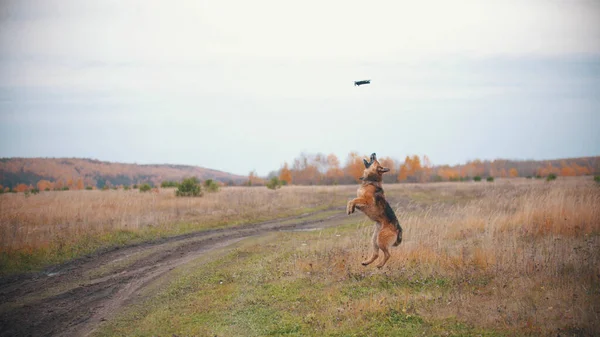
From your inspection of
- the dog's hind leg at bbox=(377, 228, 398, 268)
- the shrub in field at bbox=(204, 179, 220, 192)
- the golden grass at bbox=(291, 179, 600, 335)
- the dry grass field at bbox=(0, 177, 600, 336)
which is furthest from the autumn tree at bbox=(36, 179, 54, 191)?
the dog's hind leg at bbox=(377, 228, 398, 268)

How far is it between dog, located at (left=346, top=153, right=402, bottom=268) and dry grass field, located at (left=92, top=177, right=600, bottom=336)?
1.27 m

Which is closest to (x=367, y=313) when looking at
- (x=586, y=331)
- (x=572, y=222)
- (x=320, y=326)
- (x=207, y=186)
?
(x=320, y=326)

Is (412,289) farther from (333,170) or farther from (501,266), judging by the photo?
(333,170)

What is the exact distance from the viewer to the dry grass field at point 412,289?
6.28 m

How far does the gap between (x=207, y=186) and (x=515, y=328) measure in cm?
3220

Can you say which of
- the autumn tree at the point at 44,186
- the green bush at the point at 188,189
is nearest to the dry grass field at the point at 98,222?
the green bush at the point at 188,189

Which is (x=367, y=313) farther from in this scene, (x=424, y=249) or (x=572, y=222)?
(x=572, y=222)

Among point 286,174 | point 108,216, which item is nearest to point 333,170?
point 286,174

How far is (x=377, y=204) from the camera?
6.67 metres

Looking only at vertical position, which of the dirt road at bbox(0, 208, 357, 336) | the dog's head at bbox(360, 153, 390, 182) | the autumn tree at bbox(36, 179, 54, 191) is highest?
the dog's head at bbox(360, 153, 390, 182)

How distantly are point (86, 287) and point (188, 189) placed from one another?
20.0m

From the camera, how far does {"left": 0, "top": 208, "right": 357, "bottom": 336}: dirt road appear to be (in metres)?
7.38

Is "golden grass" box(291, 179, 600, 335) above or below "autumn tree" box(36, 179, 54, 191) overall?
below

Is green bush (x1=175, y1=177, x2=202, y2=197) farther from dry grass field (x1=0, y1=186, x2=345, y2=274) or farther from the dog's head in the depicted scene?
the dog's head
